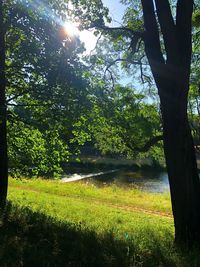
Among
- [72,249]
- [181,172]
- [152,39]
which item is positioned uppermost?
[152,39]

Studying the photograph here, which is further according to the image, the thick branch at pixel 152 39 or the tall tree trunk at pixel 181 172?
the thick branch at pixel 152 39

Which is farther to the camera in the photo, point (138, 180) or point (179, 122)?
point (138, 180)

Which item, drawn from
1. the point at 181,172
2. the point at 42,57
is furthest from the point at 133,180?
the point at 181,172

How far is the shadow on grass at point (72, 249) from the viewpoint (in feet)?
18.3

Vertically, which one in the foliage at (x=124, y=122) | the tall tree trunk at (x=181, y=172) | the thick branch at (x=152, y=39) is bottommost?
the tall tree trunk at (x=181, y=172)

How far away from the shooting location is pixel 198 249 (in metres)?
7.37

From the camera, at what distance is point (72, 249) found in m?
6.19

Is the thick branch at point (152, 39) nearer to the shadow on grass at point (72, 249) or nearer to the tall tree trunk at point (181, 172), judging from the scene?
the tall tree trunk at point (181, 172)

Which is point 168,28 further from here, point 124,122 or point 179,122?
point 124,122

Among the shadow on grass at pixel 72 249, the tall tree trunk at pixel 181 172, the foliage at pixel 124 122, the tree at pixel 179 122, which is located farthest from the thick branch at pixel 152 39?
the shadow on grass at pixel 72 249

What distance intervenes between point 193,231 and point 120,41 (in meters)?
6.28

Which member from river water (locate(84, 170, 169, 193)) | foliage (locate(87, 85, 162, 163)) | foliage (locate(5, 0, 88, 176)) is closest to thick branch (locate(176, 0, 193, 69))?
foliage (locate(5, 0, 88, 176))

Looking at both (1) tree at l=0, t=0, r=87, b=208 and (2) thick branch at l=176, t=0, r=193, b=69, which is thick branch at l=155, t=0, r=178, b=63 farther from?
(1) tree at l=0, t=0, r=87, b=208

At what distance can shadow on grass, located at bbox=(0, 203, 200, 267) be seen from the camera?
18.3 feet
